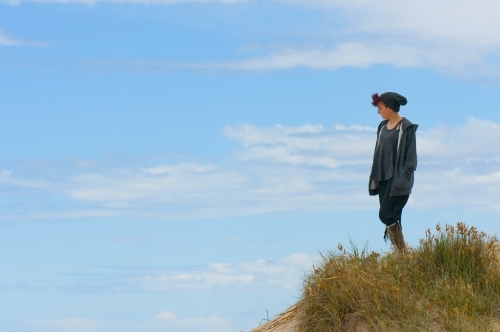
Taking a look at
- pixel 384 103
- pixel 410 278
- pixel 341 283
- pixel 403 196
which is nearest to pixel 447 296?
pixel 410 278

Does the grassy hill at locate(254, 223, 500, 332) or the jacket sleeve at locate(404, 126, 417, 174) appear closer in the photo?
the grassy hill at locate(254, 223, 500, 332)

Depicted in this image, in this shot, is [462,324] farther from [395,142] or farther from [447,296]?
[395,142]

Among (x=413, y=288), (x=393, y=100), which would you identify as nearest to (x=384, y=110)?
(x=393, y=100)

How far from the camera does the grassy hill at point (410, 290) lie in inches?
389

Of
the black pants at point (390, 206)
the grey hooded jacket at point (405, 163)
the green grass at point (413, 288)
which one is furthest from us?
the black pants at point (390, 206)

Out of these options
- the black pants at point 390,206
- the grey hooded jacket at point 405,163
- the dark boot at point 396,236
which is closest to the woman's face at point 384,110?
the grey hooded jacket at point 405,163

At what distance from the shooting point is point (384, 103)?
40.0 feet

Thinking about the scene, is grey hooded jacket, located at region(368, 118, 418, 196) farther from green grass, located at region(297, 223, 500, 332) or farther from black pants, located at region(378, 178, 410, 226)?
green grass, located at region(297, 223, 500, 332)

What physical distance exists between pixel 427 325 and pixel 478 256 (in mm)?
1708

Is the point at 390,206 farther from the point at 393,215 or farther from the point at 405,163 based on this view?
the point at 405,163

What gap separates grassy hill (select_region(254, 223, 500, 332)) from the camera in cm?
989

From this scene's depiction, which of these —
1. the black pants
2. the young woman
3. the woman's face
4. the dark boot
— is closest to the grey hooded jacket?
the young woman

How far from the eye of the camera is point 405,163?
11.8 metres

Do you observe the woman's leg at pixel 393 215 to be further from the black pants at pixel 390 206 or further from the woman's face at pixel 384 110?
the woman's face at pixel 384 110
